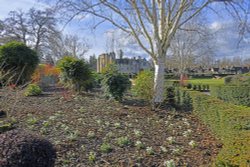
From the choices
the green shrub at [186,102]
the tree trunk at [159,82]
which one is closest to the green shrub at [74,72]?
the tree trunk at [159,82]

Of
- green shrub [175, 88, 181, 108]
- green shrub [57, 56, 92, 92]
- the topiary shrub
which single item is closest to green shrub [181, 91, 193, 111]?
green shrub [175, 88, 181, 108]

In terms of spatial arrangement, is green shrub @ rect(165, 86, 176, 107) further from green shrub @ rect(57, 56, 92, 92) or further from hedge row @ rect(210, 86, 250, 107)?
hedge row @ rect(210, 86, 250, 107)

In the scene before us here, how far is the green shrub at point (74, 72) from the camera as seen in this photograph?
39.6 feet

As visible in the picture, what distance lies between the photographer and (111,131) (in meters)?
6.43

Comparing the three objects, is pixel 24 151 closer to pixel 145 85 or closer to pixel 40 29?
pixel 145 85

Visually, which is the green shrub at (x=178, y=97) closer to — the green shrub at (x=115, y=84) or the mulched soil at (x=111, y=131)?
the mulched soil at (x=111, y=131)

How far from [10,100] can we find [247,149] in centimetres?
899

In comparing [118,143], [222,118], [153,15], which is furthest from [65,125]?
[153,15]

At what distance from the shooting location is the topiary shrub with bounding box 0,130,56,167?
3.27 metres

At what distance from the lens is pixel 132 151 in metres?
5.14

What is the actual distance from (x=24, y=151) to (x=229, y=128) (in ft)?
10.8

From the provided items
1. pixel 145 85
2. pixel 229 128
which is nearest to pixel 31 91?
pixel 145 85

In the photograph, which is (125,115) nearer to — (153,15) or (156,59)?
(156,59)

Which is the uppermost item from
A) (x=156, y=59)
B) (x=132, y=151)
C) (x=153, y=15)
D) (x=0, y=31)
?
(x=0, y=31)
